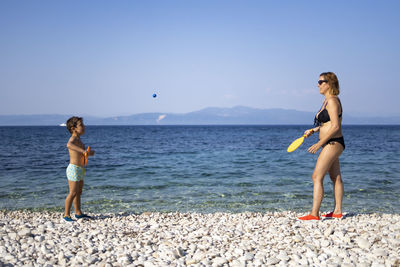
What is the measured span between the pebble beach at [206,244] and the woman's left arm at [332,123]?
4.53 ft

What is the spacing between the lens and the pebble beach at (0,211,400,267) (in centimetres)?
414

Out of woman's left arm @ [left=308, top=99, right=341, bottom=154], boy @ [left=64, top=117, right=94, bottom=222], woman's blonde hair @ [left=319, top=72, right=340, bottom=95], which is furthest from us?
boy @ [left=64, top=117, right=94, bottom=222]

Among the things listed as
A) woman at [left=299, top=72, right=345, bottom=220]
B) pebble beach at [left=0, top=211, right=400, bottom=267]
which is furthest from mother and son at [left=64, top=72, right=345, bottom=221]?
pebble beach at [left=0, top=211, right=400, bottom=267]

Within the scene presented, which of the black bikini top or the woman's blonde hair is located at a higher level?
the woman's blonde hair

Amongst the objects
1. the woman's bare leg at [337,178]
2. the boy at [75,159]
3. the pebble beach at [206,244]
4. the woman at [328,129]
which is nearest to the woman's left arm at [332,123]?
the woman at [328,129]

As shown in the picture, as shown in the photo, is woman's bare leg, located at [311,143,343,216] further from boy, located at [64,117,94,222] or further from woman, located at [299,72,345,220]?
boy, located at [64,117,94,222]

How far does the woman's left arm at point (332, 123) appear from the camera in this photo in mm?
5332

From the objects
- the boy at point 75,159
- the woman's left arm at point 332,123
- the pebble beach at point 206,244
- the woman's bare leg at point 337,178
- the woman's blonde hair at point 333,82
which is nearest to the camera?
the pebble beach at point 206,244

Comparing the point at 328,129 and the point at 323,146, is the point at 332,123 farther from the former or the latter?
the point at 323,146

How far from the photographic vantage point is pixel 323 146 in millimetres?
5688

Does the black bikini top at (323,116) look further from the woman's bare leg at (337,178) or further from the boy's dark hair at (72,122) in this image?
the boy's dark hair at (72,122)

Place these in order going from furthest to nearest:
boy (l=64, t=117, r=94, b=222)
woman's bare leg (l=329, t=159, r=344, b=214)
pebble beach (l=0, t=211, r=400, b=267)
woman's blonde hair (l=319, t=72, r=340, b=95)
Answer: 1. boy (l=64, t=117, r=94, b=222)
2. woman's bare leg (l=329, t=159, r=344, b=214)
3. woman's blonde hair (l=319, t=72, r=340, b=95)
4. pebble beach (l=0, t=211, r=400, b=267)

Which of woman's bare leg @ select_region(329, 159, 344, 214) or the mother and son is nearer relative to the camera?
the mother and son

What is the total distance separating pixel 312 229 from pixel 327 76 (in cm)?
271
